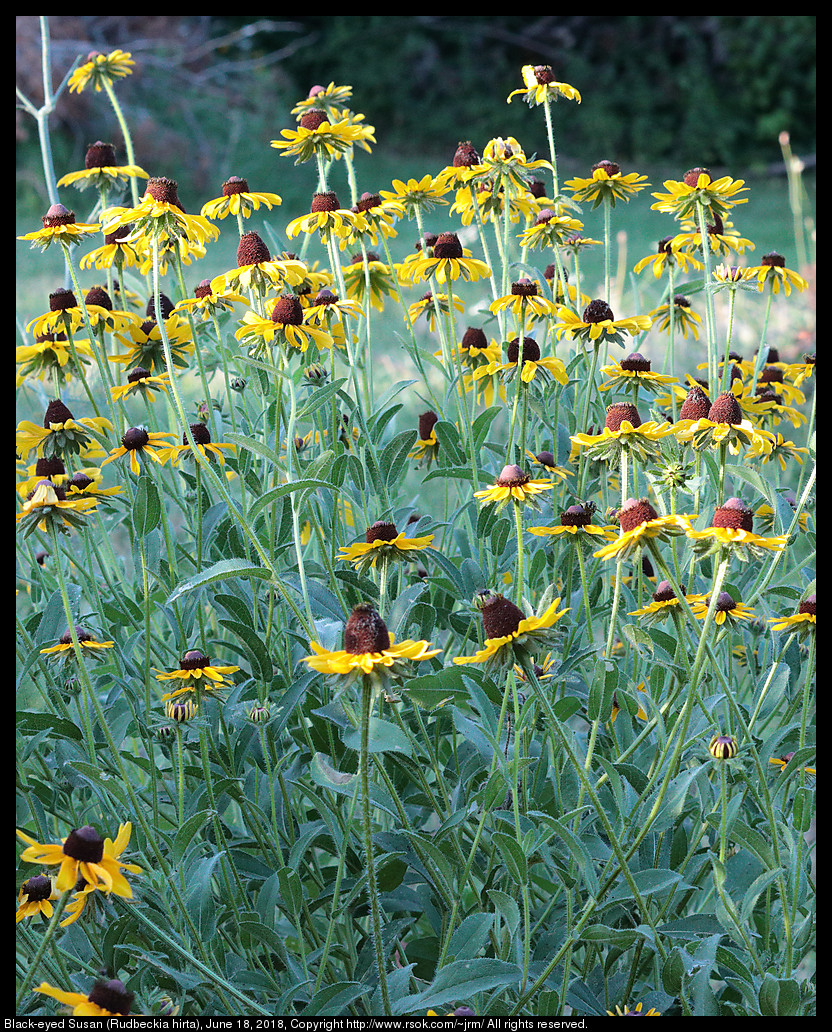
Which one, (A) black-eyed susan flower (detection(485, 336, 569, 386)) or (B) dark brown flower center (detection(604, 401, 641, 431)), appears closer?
(B) dark brown flower center (detection(604, 401, 641, 431))

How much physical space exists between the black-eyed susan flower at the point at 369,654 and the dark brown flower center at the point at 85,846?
0.23 meters

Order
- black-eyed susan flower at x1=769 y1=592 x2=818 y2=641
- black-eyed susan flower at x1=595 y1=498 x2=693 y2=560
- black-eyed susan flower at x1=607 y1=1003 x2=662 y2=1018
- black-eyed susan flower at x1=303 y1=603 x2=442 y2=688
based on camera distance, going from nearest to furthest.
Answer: black-eyed susan flower at x1=303 y1=603 x2=442 y2=688, black-eyed susan flower at x1=595 y1=498 x2=693 y2=560, black-eyed susan flower at x1=607 y1=1003 x2=662 y2=1018, black-eyed susan flower at x1=769 y1=592 x2=818 y2=641

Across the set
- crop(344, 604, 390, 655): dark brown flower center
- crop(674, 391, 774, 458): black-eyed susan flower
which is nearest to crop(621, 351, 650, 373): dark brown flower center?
crop(674, 391, 774, 458): black-eyed susan flower

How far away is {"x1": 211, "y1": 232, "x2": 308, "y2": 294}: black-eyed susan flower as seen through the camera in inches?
42.4

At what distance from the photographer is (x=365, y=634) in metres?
0.71

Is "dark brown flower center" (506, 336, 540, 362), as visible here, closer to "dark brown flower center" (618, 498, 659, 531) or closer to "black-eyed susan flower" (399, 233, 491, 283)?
"black-eyed susan flower" (399, 233, 491, 283)

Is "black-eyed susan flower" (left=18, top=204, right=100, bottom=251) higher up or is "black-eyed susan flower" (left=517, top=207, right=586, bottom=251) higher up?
"black-eyed susan flower" (left=18, top=204, right=100, bottom=251)

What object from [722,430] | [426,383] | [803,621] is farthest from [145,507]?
[803,621]

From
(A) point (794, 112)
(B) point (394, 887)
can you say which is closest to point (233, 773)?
(B) point (394, 887)

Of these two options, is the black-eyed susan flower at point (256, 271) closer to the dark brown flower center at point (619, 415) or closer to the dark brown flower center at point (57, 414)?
the dark brown flower center at point (57, 414)

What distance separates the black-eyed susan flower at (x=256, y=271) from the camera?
1.08m

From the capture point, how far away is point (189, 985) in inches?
34.3
